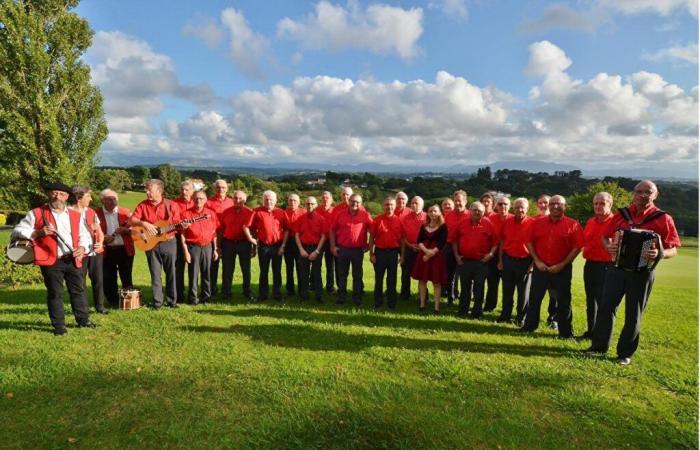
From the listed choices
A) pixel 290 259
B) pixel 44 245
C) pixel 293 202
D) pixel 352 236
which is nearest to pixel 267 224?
pixel 293 202

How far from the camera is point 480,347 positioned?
6.56m

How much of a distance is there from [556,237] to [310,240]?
16.5ft

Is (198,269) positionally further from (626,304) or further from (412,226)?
(626,304)

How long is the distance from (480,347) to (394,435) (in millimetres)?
3065

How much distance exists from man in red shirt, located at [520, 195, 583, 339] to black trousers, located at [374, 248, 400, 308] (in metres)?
2.76

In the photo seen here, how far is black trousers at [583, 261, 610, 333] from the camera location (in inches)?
271

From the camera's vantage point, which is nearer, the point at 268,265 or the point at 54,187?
the point at 54,187

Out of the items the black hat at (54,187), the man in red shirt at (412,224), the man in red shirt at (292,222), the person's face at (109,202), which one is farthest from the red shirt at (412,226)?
the black hat at (54,187)

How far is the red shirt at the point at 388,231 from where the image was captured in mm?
8773

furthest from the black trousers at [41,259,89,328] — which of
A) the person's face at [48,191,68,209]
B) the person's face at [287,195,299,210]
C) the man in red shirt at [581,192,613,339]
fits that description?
the man in red shirt at [581,192,613,339]

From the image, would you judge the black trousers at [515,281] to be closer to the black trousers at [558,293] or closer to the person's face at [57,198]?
the black trousers at [558,293]

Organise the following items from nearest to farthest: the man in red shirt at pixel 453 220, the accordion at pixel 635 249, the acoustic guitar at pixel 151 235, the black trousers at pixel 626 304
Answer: the accordion at pixel 635 249
the black trousers at pixel 626 304
the acoustic guitar at pixel 151 235
the man in red shirt at pixel 453 220

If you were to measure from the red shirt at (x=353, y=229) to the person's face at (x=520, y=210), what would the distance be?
9.88 ft

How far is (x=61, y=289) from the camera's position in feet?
21.3
